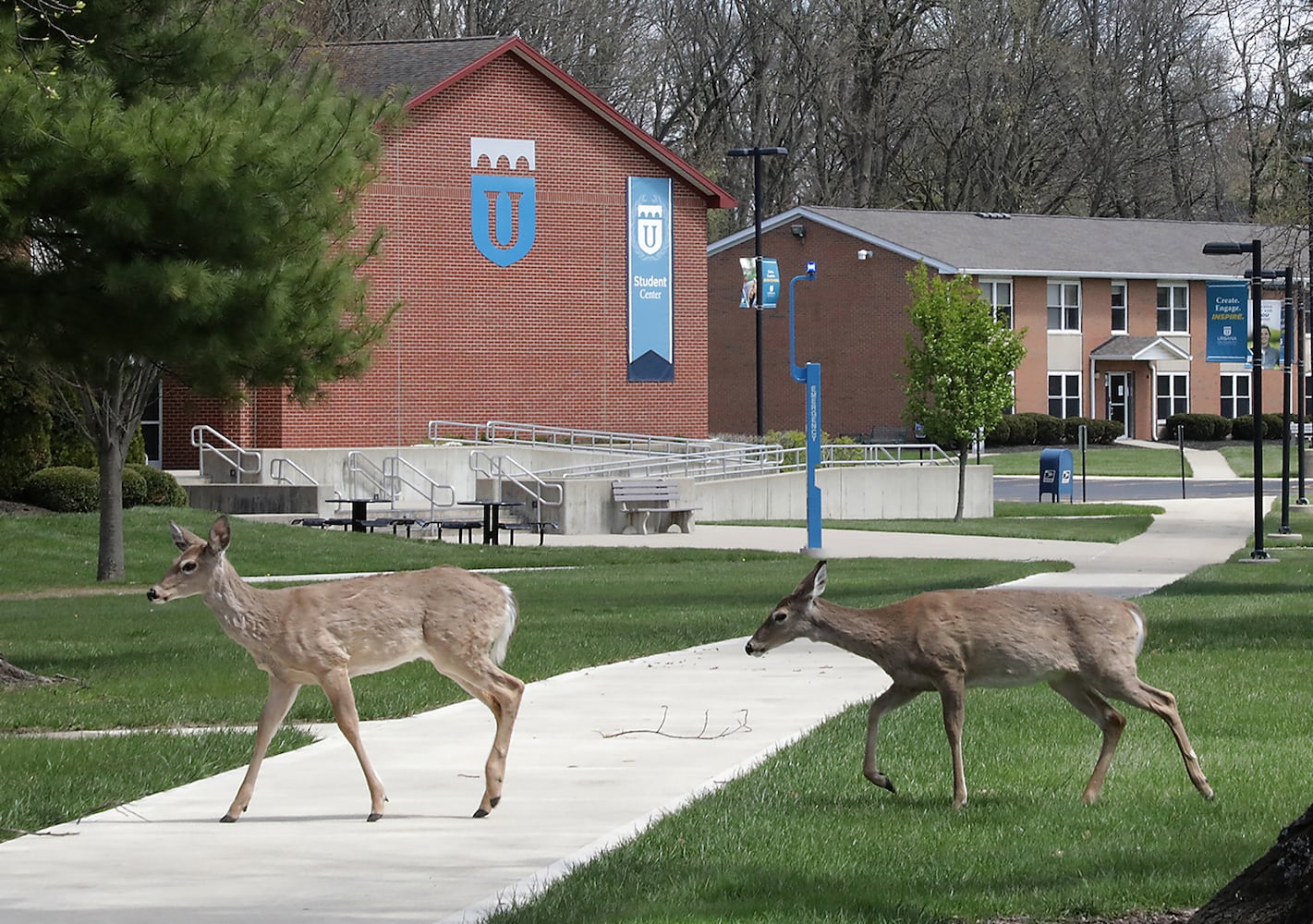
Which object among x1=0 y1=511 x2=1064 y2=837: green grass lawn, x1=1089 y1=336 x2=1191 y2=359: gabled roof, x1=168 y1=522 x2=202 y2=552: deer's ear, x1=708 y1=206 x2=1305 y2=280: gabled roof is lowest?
x1=0 y1=511 x2=1064 y2=837: green grass lawn

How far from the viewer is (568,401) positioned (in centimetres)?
4491

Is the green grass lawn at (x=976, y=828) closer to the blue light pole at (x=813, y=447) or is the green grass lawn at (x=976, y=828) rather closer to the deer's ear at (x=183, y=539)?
the deer's ear at (x=183, y=539)

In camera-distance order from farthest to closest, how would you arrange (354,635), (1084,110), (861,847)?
(1084,110), (354,635), (861,847)

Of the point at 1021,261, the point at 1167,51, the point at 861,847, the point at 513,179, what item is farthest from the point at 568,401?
the point at 1167,51

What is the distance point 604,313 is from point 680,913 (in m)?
39.3

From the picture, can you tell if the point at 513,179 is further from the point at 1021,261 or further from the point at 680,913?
the point at 680,913

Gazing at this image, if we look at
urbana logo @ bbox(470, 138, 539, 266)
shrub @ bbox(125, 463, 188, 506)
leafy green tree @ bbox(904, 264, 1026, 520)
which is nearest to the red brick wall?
urbana logo @ bbox(470, 138, 539, 266)

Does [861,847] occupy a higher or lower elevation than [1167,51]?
lower

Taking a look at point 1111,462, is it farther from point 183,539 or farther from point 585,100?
point 183,539

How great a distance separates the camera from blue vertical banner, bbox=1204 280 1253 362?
93.1ft

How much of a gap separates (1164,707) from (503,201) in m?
36.5

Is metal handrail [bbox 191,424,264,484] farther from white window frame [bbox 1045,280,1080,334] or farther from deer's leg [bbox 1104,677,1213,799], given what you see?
white window frame [bbox 1045,280,1080,334]

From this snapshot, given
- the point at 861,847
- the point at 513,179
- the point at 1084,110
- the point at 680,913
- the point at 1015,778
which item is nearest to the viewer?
the point at 680,913

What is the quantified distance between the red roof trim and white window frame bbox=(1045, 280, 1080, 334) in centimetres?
2380
